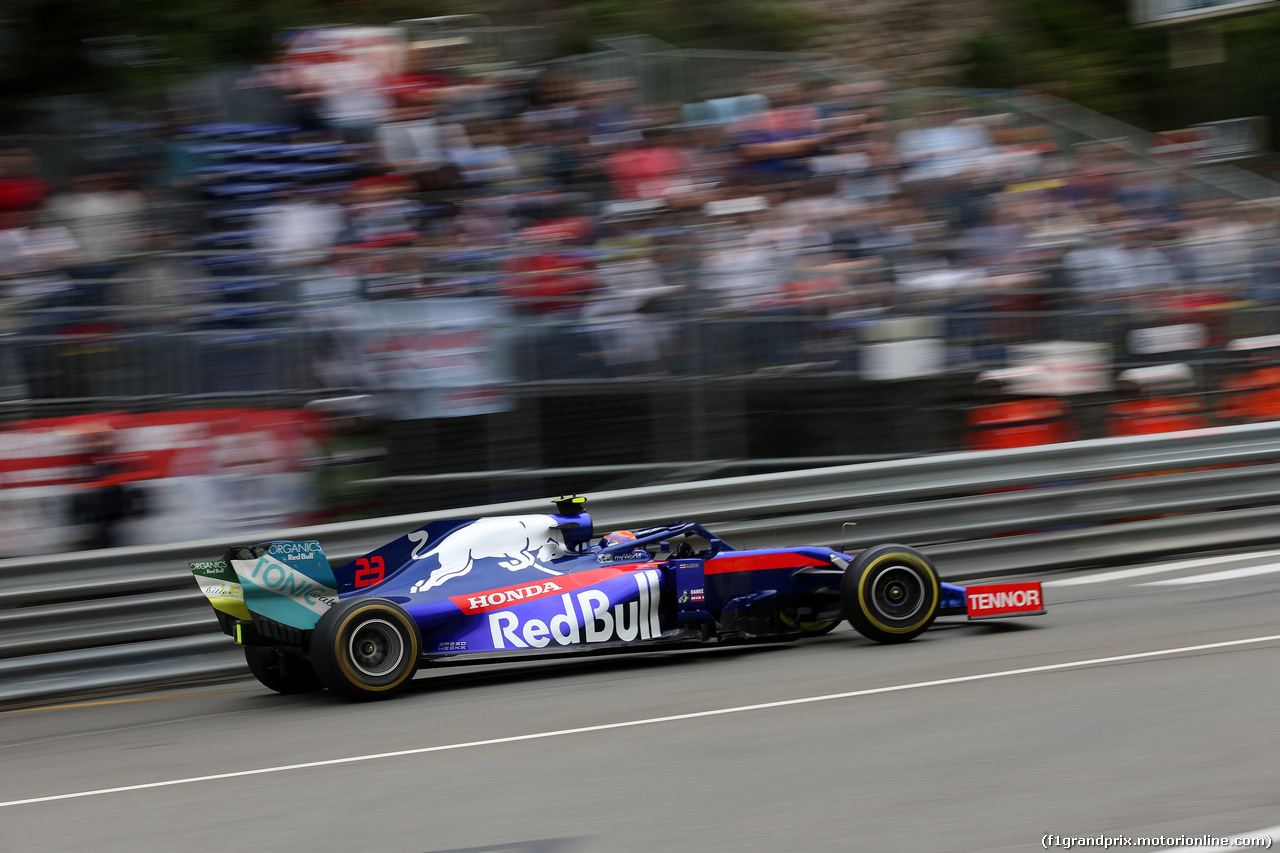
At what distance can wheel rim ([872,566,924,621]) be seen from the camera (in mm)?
7551

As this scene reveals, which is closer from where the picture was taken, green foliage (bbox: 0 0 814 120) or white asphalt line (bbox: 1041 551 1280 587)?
white asphalt line (bbox: 1041 551 1280 587)

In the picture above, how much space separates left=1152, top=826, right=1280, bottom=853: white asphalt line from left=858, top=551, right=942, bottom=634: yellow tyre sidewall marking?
3.51m

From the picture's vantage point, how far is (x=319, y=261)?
1041 cm

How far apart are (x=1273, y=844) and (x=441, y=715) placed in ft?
12.5

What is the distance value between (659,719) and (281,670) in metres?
2.36

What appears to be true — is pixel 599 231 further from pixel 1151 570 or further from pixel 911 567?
pixel 911 567

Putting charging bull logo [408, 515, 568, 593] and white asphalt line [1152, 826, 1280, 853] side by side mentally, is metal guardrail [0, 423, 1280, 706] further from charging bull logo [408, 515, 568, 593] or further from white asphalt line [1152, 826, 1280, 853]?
white asphalt line [1152, 826, 1280, 853]

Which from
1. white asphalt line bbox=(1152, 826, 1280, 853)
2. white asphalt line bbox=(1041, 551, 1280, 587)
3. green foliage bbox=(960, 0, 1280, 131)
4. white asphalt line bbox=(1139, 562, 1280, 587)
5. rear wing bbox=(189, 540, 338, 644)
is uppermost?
green foliage bbox=(960, 0, 1280, 131)

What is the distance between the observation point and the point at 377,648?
706cm

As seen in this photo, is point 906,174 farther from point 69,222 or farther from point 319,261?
point 69,222

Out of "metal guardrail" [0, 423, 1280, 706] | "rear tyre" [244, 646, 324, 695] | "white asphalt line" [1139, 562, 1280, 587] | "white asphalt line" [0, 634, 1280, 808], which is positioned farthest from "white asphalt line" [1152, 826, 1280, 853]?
"metal guardrail" [0, 423, 1280, 706]

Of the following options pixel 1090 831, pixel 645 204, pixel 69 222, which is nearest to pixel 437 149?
pixel 645 204

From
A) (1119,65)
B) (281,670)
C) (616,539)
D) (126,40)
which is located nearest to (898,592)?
(616,539)

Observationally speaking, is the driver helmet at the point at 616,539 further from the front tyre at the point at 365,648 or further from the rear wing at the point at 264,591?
the rear wing at the point at 264,591
